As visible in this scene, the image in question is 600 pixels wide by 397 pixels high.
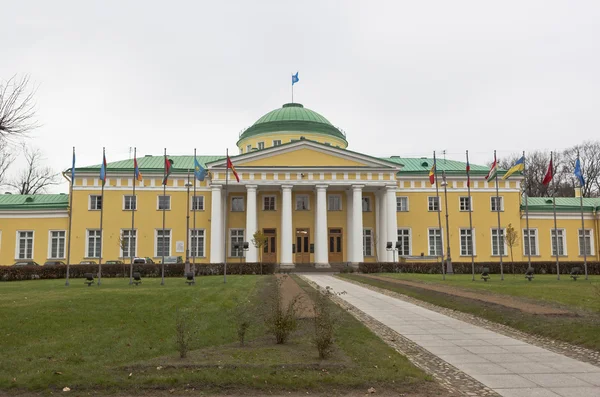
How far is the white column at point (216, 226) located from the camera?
43.1m

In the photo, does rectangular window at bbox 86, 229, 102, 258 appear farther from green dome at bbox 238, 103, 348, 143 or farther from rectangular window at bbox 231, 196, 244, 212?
green dome at bbox 238, 103, 348, 143

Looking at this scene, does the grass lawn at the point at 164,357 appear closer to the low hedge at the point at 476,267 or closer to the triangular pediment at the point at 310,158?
the low hedge at the point at 476,267

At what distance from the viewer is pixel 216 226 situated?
43750mm

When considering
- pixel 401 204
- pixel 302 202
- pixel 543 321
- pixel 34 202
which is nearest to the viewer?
pixel 543 321

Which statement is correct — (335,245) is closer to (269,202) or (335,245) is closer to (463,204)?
(269,202)

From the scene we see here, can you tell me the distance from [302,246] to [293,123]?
42.8ft

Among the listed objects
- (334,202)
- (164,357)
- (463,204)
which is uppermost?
(334,202)

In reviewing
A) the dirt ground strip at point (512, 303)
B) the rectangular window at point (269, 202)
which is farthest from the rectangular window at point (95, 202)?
the dirt ground strip at point (512, 303)

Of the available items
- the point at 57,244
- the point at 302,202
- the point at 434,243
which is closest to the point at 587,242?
the point at 434,243

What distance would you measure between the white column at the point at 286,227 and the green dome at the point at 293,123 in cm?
1018

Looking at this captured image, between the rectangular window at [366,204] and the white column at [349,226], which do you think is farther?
the rectangular window at [366,204]

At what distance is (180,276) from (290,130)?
23.4 metres

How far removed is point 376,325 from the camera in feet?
44.3

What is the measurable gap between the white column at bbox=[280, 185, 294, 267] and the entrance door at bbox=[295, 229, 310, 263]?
268 centimetres
